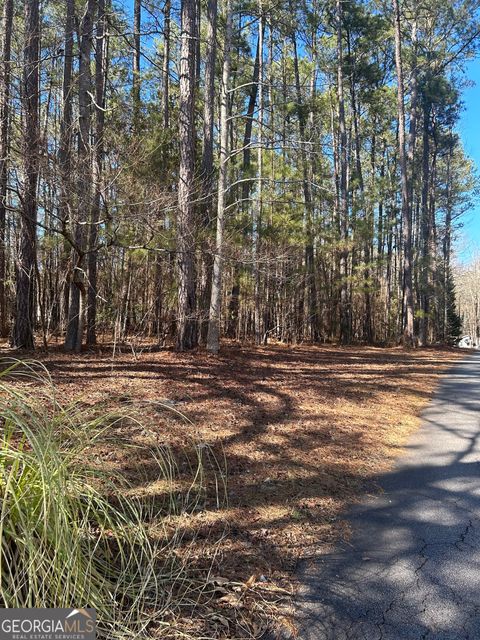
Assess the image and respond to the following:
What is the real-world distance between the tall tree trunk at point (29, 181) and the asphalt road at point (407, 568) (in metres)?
6.26

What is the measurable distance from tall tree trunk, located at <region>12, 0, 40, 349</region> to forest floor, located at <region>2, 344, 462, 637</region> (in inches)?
33.9

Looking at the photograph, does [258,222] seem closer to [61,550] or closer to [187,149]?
[187,149]

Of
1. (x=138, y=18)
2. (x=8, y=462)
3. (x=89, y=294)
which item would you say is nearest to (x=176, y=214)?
(x=89, y=294)

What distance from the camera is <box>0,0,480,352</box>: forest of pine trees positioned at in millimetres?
7164

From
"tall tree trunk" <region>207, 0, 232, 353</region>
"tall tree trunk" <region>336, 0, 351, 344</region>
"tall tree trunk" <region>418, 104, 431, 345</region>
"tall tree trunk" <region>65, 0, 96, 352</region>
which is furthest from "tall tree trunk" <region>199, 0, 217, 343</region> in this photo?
"tall tree trunk" <region>418, 104, 431, 345</region>

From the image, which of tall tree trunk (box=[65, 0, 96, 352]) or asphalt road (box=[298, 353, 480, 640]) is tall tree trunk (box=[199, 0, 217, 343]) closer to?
tall tree trunk (box=[65, 0, 96, 352])

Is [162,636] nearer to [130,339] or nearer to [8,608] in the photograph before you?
[8,608]

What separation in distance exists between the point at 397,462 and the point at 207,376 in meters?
3.59

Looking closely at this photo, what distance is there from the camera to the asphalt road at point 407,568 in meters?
2.00

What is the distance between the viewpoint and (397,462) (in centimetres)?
435

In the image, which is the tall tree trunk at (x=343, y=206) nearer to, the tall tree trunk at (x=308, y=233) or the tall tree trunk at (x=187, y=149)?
the tall tree trunk at (x=308, y=233)

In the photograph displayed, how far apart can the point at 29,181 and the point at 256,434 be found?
5.42 meters

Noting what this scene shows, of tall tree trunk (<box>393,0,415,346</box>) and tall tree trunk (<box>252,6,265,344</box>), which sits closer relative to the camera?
tall tree trunk (<box>252,6,265,344</box>)

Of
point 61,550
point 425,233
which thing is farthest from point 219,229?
point 425,233
